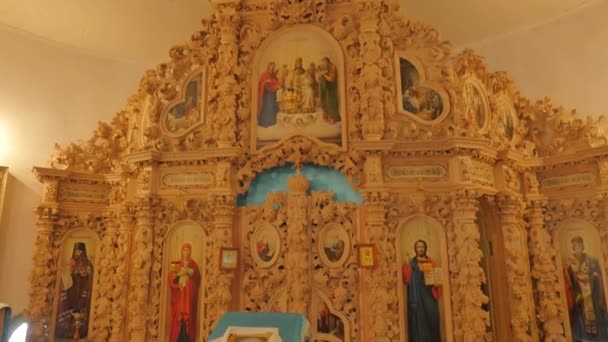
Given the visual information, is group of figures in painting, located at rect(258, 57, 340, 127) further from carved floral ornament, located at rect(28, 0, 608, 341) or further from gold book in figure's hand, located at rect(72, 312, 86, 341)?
gold book in figure's hand, located at rect(72, 312, 86, 341)

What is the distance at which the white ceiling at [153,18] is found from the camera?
10.4 metres

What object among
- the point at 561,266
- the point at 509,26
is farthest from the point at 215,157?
the point at 509,26

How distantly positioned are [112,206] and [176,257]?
2218 mm

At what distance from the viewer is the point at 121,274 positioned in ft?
28.6

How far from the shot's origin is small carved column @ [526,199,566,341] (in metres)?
8.62

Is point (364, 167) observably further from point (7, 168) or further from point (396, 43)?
point (7, 168)

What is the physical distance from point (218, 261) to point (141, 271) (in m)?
1.56

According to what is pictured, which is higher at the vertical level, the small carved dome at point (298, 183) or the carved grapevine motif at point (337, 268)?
the small carved dome at point (298, 183)

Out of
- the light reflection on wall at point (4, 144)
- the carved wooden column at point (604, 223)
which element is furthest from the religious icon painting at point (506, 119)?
the light reflection on wall at point (4, 144)

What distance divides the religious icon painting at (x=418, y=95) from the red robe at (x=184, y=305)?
16.9 ft

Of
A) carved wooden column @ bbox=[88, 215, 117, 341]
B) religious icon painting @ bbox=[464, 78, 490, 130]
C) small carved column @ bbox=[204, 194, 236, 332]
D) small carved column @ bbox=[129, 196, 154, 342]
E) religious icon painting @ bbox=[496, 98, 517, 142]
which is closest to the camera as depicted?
small carved column @ bbox=[204, 194, 236, 332]

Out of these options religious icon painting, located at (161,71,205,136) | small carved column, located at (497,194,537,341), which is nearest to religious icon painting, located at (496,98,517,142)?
small carved column, located at (497,194,537,341)

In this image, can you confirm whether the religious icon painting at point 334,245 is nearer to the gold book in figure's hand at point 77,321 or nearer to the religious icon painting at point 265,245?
the religious icon painting at point 265,245

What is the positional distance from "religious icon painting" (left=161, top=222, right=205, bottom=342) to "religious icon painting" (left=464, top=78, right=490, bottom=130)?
5833mm
